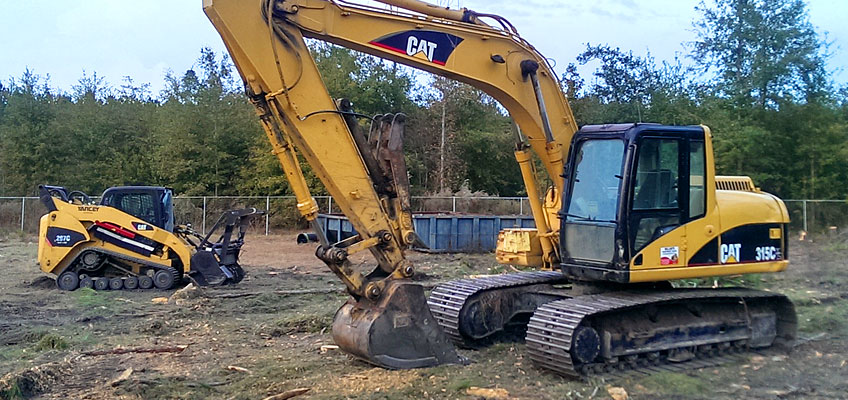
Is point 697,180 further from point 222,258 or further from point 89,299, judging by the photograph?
point 89,299

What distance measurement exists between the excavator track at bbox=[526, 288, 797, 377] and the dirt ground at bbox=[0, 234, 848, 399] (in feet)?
0.78

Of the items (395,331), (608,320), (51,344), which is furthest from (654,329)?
(51,344)

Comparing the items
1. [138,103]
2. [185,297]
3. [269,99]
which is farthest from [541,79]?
[138,103]

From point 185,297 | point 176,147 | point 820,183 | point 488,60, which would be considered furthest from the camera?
point 176,147

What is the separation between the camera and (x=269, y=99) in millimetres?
6559

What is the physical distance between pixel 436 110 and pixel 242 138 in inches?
319

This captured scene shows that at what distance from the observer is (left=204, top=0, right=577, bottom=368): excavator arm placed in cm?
655

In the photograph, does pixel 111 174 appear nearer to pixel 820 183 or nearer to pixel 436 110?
pixel 436 110

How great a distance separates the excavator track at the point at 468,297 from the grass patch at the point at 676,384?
65.6 inches

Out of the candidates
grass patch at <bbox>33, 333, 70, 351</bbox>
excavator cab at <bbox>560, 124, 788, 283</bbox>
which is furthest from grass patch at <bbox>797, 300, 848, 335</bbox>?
grass patch at <bbox>33, 333, 70, 351</bbox>

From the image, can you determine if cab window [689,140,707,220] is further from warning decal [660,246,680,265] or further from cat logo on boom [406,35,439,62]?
cat logo on boom [406,35,439,62]

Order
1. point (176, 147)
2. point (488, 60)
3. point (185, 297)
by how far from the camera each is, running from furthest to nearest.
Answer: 1. point (176, 147)
2. point (185, 297)
3. point (488, 60)

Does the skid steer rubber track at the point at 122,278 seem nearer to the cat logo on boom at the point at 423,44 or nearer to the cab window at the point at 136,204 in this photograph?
the cab window at the point at 136,204

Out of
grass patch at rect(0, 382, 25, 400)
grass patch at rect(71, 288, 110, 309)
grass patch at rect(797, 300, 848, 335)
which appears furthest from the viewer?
grass patch at rect(71, 288, 110, 309)
